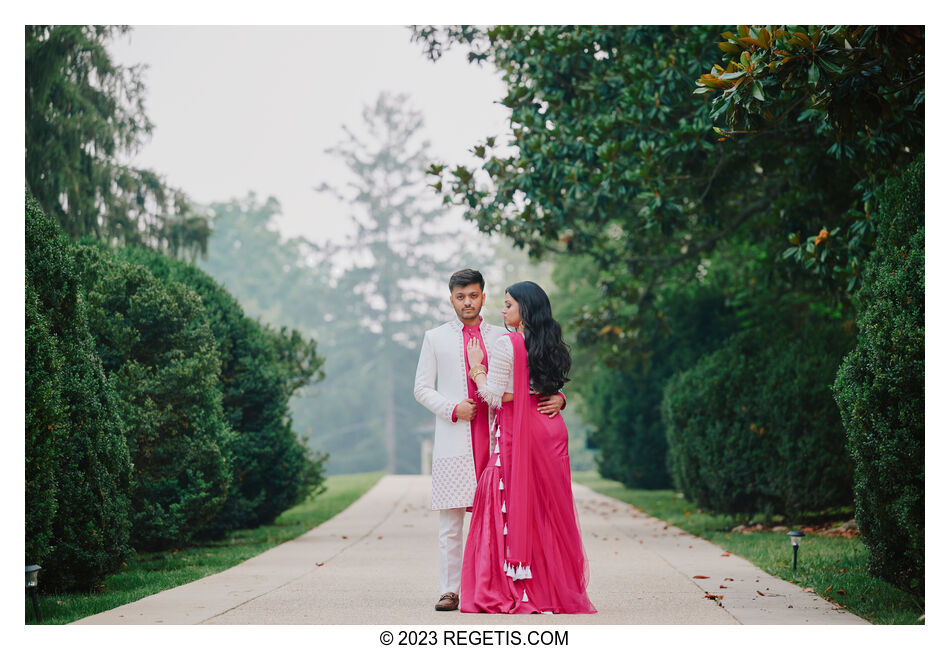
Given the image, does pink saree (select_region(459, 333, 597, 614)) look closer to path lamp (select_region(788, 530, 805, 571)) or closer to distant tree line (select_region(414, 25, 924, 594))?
distant tree line (select_region(414, 25, 924, 594))

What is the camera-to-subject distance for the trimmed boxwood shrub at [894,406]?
577 cm

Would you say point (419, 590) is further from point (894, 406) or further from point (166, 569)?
point (894, 406)

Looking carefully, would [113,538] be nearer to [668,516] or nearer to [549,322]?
[549,322]

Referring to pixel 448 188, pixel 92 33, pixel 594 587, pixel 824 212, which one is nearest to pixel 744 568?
pixel 594 587

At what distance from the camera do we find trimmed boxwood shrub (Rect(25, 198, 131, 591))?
20.5 ft

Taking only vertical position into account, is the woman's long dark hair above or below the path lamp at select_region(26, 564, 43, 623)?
above

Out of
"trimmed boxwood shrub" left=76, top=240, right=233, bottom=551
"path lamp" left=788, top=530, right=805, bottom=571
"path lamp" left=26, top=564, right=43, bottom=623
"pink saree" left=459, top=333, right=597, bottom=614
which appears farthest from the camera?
"trimmed boxwood shrub" left=76, top=240, right=233, bottom=551

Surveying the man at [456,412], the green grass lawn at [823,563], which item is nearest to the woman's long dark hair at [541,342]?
the man at [456,412]

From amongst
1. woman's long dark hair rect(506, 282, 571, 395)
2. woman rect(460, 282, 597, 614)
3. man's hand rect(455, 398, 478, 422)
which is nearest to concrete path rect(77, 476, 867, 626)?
woman rect(460, 282, 597, 614)

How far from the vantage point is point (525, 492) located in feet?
19.6

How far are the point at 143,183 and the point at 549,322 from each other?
9.79 metres

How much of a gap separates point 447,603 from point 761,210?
370 inches

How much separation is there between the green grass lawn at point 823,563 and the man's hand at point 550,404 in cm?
221

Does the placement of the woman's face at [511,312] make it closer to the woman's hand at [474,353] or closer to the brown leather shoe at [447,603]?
the woman's hand at [474,353]
